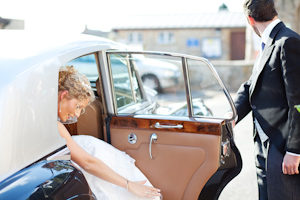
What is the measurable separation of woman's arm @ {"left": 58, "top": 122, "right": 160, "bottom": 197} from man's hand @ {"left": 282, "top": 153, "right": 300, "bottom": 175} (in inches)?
35.0

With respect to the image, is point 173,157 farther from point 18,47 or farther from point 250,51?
point 250,51

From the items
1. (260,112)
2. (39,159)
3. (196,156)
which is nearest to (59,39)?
(39,159)

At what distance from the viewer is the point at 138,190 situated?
2385mm

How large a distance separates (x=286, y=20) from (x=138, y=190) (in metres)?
17.7

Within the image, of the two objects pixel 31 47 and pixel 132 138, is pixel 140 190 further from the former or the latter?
pixel 31 47

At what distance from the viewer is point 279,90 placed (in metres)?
2.46

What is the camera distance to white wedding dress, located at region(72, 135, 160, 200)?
93.0 inches

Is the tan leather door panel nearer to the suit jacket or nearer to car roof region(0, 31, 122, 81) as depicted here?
the suit jacket

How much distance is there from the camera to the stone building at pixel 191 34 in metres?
32.1

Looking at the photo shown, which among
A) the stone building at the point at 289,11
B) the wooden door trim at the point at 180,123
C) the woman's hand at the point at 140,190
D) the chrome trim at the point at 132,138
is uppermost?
the stone building at the point at 289,11

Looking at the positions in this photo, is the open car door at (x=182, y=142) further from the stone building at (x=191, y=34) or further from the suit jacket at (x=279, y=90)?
the stone building at (x=191, y=34)

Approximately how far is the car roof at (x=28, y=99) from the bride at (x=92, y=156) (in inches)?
9.8

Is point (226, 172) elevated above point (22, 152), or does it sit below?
below

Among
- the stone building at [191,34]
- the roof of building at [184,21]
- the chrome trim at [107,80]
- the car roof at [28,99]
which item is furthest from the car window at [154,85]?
the roof of building at [184,21]
